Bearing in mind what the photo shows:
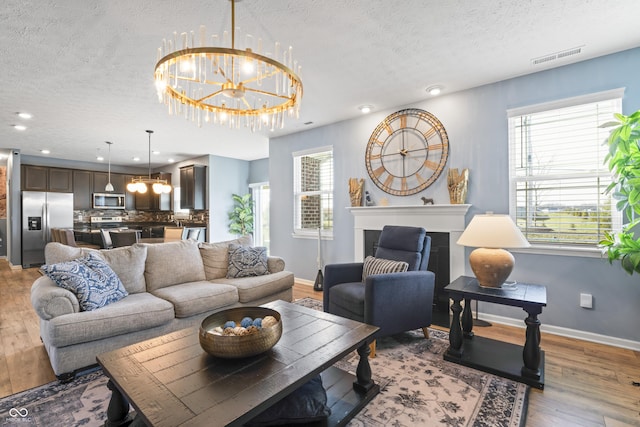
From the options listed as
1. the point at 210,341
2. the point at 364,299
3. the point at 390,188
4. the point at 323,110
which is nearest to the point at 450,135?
the point at 390,188

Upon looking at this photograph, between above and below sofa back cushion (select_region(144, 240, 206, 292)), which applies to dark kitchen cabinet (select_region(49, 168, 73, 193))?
above

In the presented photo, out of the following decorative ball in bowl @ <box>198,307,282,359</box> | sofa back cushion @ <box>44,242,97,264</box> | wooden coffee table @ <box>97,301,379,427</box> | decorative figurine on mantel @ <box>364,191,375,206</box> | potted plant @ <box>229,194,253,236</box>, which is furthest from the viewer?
potted plant @ <box>229,194,253,236</box>

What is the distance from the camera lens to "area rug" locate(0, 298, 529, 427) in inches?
68.4

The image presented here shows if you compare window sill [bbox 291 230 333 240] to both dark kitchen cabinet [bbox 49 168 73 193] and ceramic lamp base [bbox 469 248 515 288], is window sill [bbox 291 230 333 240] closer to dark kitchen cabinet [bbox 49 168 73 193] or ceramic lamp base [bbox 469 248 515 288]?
ceramic lamp base [bbox 469 248 515 288]

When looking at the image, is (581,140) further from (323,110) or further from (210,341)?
(210,341)

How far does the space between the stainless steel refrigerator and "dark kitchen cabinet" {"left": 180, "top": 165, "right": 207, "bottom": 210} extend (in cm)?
276

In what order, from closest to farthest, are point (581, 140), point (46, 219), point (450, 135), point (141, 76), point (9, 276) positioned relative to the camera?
point (581, 140) < point (141, 76) < point (450, 135) < point (9, 276) < point (46, 219)

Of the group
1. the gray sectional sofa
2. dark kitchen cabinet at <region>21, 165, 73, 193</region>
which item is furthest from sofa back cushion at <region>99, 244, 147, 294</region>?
dark kitchen cabinet at <region>21, 165, 73, 193</region>

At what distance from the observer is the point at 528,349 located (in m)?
2.12

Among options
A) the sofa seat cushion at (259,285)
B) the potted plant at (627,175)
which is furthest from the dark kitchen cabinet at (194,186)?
A: the potted plant at (627,175)

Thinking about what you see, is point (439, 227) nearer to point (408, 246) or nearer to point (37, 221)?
point (408, 246)

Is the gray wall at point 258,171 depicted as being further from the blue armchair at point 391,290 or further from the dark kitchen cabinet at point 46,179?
the blue armchair at point 391,290

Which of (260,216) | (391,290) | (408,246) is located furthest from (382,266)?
(260,216)

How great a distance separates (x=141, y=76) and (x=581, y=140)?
440 centimetres
